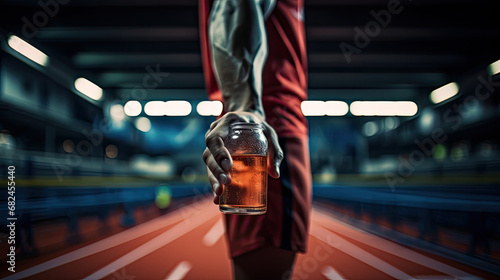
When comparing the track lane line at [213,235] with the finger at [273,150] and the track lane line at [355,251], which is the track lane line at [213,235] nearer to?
the track lane line at [355,251]

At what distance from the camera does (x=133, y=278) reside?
4801 mm

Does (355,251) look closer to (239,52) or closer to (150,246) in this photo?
(150,246)

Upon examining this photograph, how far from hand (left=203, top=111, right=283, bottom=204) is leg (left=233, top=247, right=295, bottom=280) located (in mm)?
468

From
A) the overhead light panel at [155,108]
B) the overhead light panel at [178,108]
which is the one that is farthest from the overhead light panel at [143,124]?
the overhead light panel at [178,108]

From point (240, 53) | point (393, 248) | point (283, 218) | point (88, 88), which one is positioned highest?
point (88, 88)

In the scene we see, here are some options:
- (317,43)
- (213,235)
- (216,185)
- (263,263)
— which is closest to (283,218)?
(263,263)

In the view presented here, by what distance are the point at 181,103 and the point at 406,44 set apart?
26.1ft

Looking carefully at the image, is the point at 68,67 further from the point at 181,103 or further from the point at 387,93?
the point at 387,93

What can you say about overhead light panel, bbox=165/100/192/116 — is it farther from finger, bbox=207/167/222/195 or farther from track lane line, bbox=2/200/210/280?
finger, bbox=207/167/222/195

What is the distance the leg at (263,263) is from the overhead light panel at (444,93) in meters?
16.5

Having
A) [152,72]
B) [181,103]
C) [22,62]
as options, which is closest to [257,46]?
[22,62]

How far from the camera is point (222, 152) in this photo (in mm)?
1033

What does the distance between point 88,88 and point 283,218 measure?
1672 cm

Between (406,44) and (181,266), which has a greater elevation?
(406,44)
